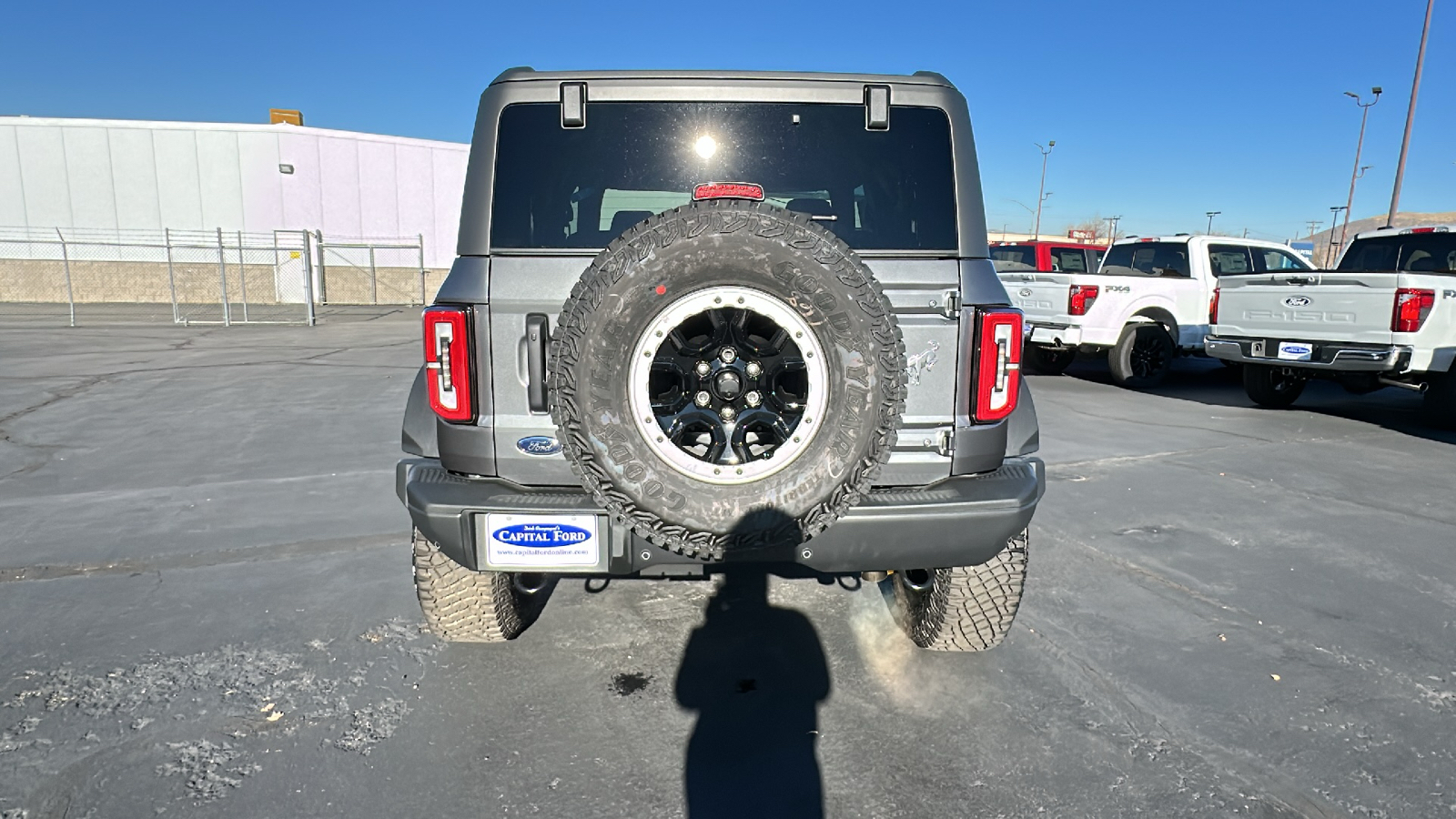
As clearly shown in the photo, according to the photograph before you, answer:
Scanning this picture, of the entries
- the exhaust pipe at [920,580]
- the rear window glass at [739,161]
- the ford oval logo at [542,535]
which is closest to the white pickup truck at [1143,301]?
the exhaust pipe at [920,580]

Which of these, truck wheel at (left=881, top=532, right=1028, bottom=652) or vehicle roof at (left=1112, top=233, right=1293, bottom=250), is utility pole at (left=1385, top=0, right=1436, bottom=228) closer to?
vehicle roof at (left=1112, top=233, right=1293, bottom=250)

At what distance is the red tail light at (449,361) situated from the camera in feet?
8.11

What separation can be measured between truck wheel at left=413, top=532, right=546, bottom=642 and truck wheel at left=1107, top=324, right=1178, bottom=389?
366 inches

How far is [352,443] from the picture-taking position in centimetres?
660

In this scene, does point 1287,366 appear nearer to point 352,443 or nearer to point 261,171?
point 352,443

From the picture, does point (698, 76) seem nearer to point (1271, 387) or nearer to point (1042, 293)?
point (1271, 387)

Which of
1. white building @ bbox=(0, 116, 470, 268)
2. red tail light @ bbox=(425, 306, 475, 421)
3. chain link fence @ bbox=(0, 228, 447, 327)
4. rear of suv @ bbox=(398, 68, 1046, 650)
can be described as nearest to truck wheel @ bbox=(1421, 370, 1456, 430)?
rear of suv @ bbox=(398, 68, 1046, 650)

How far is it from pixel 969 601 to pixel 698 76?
6.74 ft

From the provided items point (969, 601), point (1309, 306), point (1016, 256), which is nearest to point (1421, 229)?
point (1309, 306)

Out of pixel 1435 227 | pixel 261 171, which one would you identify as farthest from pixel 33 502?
pixel 261 171

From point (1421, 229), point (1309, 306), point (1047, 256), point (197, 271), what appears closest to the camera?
point (1309, 306)

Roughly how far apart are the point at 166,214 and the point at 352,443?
74.0ft

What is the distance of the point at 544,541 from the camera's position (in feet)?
7.82

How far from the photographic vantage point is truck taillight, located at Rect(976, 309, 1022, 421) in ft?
8.31
